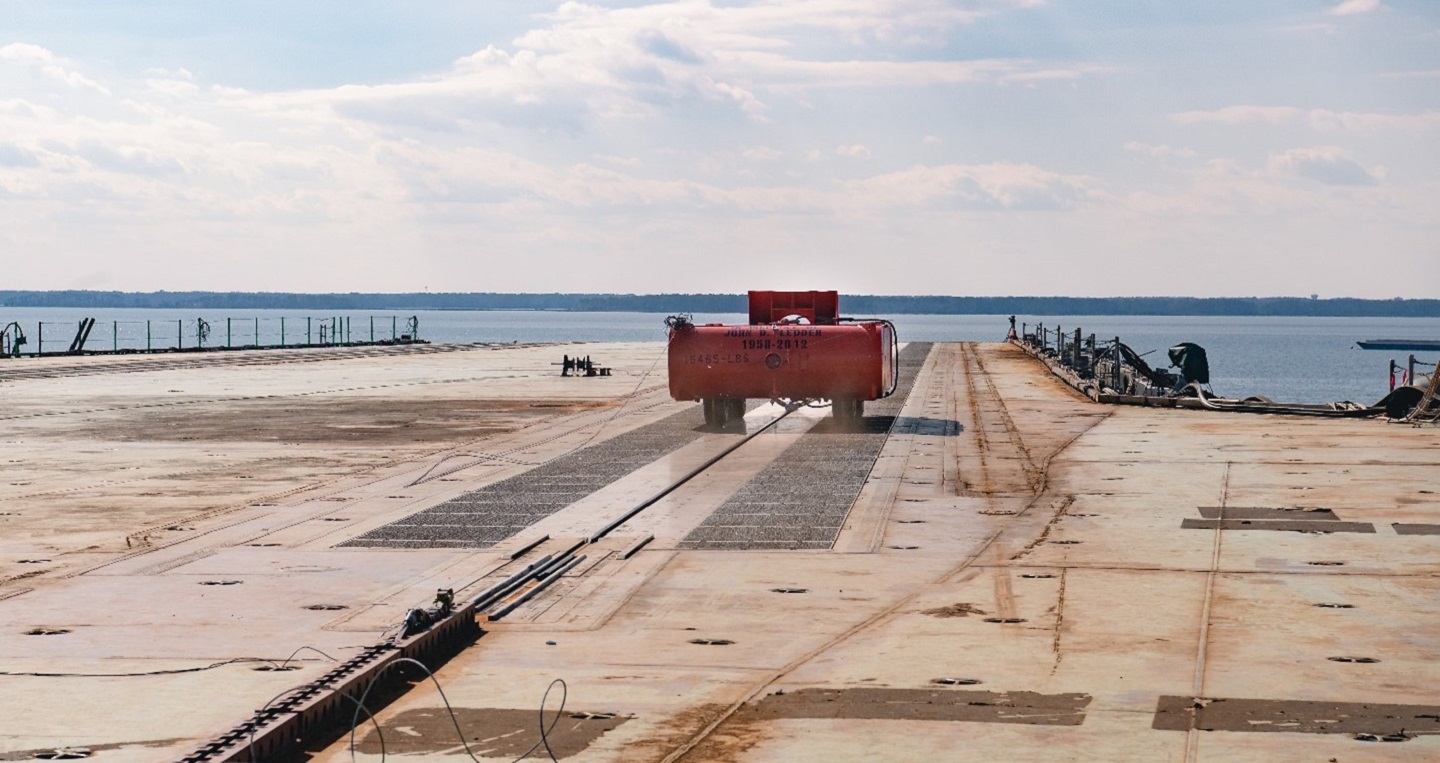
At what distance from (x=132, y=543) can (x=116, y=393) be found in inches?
1126

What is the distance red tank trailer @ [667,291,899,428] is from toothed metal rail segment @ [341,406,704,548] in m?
2.42

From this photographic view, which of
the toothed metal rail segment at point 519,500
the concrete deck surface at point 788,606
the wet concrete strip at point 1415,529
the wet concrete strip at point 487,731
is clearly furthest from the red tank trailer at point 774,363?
the wet concrete strip at point 487,731

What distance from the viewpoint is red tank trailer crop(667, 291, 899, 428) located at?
32031 millimetres

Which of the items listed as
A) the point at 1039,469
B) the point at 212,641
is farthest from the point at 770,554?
the point at 1039,469

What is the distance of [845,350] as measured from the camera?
32.1 metres

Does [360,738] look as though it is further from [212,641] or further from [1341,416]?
[1341,416]

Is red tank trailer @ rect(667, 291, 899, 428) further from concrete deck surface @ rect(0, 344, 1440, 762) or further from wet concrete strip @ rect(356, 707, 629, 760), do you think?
wet concrete strip @ rect(356, 707, 629, 760)

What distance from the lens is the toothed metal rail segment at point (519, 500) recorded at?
1702 cm

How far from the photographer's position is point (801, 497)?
20.5 meters

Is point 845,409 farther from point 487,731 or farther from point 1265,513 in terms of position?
point 487,731

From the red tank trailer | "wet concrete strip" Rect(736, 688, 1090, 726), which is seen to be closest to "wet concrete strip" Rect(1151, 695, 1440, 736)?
"wet concrete strip" Rect(736, 688, 1090, 726)

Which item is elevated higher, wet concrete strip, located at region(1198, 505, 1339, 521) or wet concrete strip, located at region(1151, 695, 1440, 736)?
wet concrete strip, located at region(1198, 505, 1339, 521)

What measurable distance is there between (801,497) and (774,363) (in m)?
11.7

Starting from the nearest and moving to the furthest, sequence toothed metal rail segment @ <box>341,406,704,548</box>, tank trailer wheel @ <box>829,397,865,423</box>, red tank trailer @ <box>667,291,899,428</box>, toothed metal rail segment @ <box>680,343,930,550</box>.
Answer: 1. toothed metal rail segment @ <box>680,343,930,550</box>
2. toothed metal rail segment @ <box>341,406,704,548</box>
3. red tank trailer @ <box>667,291,899,428</box>
4. tank trailer wheel @ <box>829,397,865,423</box>
